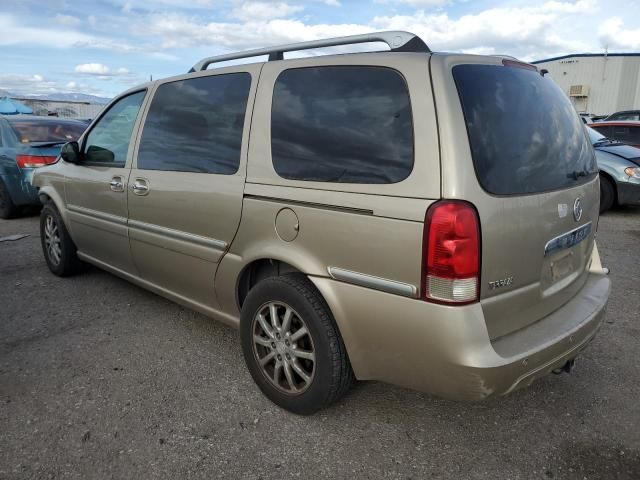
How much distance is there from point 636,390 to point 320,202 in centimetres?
214

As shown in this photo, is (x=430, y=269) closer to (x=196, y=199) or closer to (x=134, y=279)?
(x=196, y=199)

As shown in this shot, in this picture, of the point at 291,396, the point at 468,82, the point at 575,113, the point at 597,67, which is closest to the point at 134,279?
the point at 291,396

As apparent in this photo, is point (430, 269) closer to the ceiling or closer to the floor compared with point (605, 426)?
closer to the ceiling

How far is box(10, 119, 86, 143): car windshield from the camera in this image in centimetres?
759

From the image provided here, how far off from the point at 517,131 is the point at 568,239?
0.63 metres

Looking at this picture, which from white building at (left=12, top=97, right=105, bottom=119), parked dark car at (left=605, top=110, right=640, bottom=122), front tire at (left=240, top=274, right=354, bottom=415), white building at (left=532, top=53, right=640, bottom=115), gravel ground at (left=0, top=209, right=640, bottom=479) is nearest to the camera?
gravel ground at (left=0, top=209, right=640, bottom=479)

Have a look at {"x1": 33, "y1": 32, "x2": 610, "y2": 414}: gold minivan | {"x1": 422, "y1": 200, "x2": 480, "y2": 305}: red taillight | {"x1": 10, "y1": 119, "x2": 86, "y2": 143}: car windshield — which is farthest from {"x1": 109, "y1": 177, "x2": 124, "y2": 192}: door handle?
{"x1": 10, "y1": 119, "x2": 86, "y2": 143}: car windshield

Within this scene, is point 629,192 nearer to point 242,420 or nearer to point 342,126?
point 342,126

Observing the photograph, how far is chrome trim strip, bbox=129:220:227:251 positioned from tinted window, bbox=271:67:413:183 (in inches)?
25.1

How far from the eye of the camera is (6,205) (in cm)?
764

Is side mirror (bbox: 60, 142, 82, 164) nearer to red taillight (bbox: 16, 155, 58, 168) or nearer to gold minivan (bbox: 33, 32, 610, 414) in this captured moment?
gold minivan (bbox: 33, 32, 610, 414)

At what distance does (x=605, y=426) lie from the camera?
259cm

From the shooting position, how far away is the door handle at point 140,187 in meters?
3.41

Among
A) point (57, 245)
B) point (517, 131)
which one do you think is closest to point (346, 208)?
point (517, 131)
